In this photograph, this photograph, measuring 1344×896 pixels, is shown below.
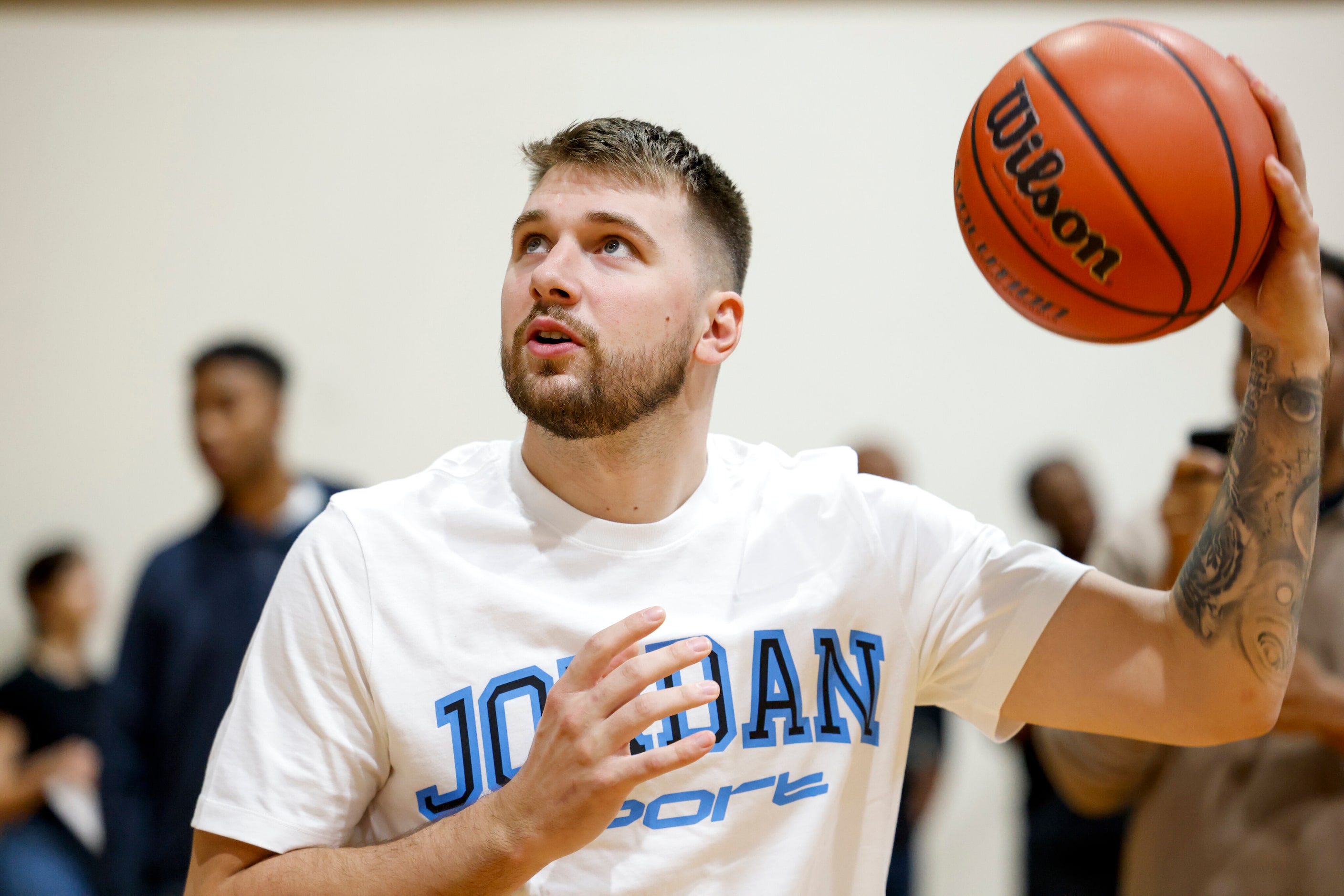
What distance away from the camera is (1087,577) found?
1.58 metres

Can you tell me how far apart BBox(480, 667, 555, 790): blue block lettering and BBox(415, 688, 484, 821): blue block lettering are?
0.04 ft

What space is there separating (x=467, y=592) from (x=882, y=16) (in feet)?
14.3

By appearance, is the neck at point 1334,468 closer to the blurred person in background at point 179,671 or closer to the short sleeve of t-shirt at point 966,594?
the short sleeve of t-shirt at point 966,594

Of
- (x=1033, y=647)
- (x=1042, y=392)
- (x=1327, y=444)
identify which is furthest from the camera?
(x=1042, y=392)

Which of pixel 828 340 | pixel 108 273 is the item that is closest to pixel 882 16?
pixel 828 340

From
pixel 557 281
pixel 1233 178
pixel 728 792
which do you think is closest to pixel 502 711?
pixel 728 792

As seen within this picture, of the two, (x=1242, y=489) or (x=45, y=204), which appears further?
(x=45, y=204)

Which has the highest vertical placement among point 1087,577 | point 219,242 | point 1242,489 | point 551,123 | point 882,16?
point 882,16

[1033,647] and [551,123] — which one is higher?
[551,123]

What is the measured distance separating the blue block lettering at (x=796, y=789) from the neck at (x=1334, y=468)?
4.93ft

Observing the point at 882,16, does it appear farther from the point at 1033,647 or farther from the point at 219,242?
the point at 1033,647

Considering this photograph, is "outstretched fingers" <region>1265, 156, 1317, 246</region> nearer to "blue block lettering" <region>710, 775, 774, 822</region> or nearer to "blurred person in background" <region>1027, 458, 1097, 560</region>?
"blue block lettering" <region>710, 775, 774, 822</region>

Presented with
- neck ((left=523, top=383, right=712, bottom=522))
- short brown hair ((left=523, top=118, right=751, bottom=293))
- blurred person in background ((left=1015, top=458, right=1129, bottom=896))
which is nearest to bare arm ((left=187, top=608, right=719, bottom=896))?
neck ((left=523, top=383, right=712, bottom=522))

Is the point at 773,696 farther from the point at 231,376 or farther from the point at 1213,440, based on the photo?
the point at 231,376
